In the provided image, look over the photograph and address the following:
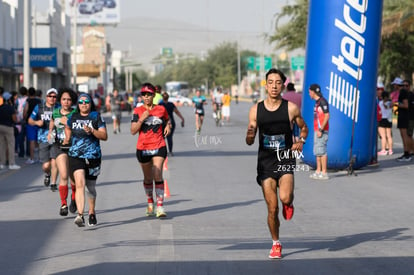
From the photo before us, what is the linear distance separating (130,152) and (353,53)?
8822 millimetres

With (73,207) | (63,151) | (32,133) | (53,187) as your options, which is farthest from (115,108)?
(73,207)

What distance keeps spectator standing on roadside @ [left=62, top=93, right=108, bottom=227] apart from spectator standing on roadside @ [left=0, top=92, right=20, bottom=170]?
895cm

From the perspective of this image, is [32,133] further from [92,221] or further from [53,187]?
[92,221]

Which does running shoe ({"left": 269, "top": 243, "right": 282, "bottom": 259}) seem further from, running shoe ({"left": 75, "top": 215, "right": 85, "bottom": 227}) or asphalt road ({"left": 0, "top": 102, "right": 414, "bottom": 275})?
running shoe ({"left": 75, "top": 215, "right": 85, "bottom": 227})

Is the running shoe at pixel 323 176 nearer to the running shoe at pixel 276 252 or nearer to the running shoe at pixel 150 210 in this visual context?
the running shoe at pixel 150 210

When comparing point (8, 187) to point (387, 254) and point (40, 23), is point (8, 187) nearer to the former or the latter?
point (387, 254)

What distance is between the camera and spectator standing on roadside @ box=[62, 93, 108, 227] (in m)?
10.8

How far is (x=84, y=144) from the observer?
35.9 feet

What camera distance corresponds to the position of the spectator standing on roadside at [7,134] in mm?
19578

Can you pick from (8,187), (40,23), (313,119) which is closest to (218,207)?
(8,187)

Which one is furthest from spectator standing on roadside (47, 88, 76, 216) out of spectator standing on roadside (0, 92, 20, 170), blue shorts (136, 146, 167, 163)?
spectator standing on roadside (0, 92, 20, 170)

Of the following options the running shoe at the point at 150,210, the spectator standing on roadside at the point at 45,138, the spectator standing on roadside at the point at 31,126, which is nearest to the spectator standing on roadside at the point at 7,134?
the spectator standing on roadside at the point at 31,126

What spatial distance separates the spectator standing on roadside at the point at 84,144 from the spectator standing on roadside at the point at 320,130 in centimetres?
629

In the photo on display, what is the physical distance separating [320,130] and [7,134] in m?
7.30
